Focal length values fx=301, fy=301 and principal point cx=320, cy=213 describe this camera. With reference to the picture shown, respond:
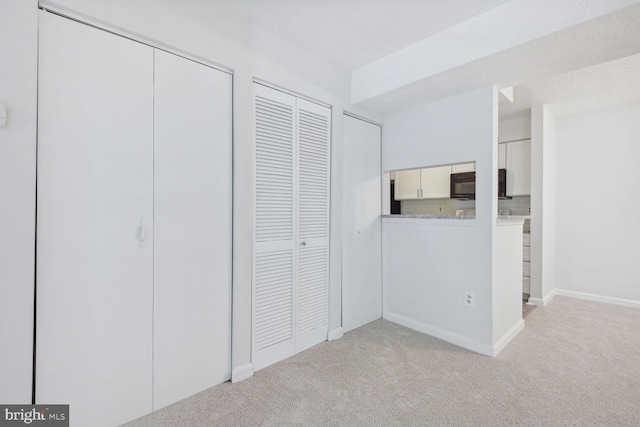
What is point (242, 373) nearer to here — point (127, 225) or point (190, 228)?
point (190, 228)

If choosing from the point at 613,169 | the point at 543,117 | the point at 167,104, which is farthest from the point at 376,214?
the point at 613,169

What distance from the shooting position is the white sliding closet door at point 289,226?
7.27ft

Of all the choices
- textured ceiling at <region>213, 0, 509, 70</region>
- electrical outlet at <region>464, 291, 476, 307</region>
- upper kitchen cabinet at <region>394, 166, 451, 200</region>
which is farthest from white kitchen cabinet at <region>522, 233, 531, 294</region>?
textured ceiling at <region>213, 0, 509, 70</region>

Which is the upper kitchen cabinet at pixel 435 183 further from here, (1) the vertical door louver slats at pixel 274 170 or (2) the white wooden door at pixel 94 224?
(2) the white wooden door at pixel 94 224

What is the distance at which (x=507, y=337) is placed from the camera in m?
2.62

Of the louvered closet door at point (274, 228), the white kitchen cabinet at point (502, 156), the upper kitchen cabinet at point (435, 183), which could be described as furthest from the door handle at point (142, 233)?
the white kitchen cabinet at point (502, 156)

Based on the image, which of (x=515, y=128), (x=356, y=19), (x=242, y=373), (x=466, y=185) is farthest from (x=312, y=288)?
(x=515, y=128)

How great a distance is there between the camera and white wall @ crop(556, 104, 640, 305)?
3584 mm

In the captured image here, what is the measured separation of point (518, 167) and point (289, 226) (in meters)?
3.52

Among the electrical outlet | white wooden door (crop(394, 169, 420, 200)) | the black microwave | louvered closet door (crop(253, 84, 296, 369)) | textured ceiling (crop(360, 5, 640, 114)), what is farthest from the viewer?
white wooden door (crop(394, 169, 420, 200))

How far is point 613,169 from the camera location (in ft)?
12.1

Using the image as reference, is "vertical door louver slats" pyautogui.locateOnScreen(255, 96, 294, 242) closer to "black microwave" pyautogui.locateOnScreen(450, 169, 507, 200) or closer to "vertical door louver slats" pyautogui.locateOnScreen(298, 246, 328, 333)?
"vertical door louver slats" pyautogui.locateOnScreen(298, 246, 328, 333)

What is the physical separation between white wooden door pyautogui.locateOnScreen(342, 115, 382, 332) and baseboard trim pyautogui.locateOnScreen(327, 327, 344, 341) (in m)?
0.09

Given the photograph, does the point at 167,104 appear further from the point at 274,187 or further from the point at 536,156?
the point at 536,156
